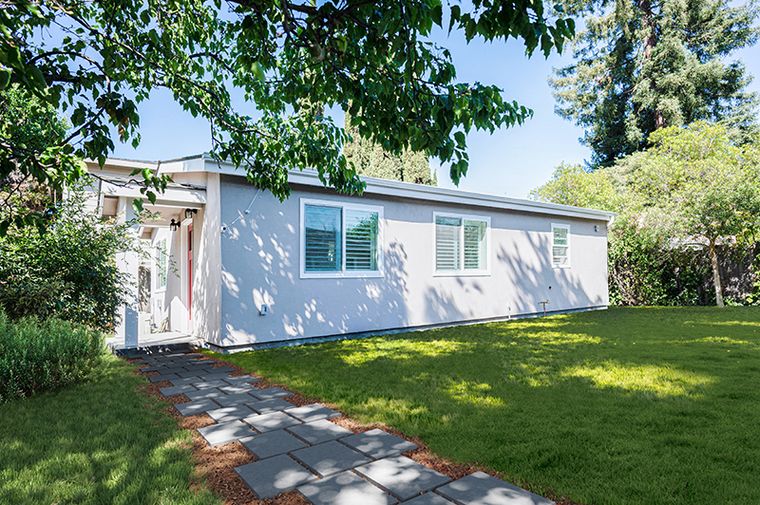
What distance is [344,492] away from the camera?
98.6 inches

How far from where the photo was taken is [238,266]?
24.1 ft

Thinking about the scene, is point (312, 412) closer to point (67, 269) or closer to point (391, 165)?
point (67, 269)

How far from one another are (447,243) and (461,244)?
1.43 ft

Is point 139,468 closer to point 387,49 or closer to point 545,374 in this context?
point 387,49

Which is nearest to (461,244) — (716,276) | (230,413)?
(230,413)

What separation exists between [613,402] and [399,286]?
5.60 m

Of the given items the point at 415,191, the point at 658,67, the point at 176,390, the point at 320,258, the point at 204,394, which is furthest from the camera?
the point at 658,67

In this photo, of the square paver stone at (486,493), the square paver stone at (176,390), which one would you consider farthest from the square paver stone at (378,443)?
the square paver stone at (176,390)

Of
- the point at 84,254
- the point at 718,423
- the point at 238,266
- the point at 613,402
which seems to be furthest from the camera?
the point at 238,266

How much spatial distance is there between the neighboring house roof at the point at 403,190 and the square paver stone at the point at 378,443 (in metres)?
4.33

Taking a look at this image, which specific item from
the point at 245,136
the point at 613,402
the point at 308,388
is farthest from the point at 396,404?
the point at 245,136

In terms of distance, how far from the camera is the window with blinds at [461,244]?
10.1 m

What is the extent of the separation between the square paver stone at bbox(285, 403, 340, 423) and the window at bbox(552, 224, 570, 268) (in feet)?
33.0

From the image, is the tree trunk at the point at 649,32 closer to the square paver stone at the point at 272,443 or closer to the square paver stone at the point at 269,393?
the square paver stone at the point at 269,393
